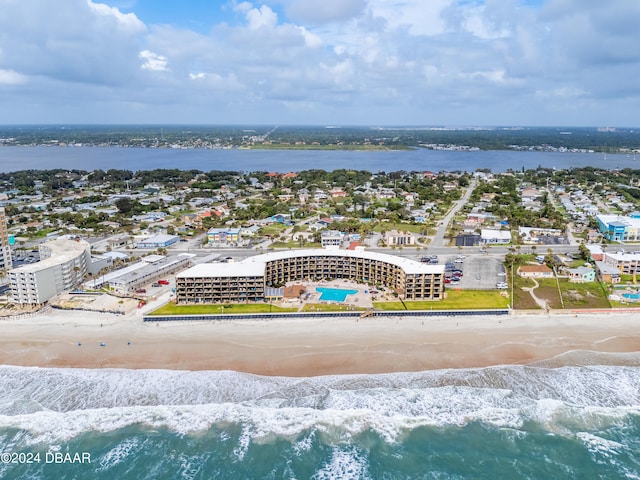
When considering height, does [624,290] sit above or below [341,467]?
above

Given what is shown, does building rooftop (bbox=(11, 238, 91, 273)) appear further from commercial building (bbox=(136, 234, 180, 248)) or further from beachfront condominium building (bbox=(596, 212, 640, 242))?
beachfront condominium building (bbox=(596, 212, 640, 242))

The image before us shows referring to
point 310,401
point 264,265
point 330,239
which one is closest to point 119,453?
point 310,401

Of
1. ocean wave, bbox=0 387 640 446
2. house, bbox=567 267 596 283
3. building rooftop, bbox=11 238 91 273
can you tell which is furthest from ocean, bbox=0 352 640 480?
house, bbox=567 267 596 283

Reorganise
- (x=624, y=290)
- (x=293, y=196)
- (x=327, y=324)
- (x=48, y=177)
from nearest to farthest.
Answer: (x=327, y=324), (x=624, y=290), (x=293, y=196), (x=48, y=177)

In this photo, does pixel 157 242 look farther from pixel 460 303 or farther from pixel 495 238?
pixel 495 238

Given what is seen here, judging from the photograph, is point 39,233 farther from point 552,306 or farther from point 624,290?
point 624,290

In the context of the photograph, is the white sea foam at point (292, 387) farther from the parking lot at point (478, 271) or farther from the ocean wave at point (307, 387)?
the parking lot at point (478, 271)

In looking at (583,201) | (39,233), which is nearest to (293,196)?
(39,233)
